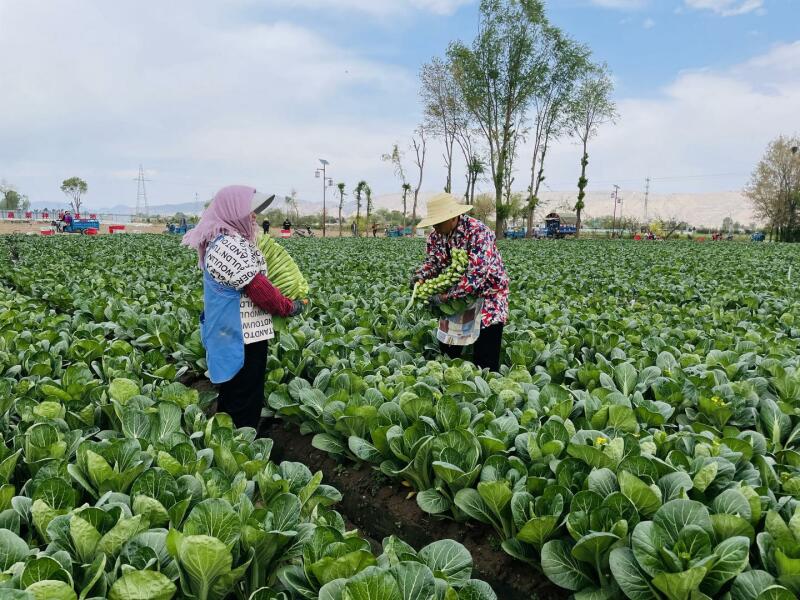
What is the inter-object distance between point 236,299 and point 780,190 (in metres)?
63.3

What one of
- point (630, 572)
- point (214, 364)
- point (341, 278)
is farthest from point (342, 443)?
point (341, 278)

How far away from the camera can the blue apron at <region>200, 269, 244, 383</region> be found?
10.9 feet

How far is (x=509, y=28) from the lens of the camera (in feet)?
120

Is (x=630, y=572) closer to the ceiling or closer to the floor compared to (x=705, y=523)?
closer to the floor

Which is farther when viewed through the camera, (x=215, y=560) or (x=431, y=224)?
(x=431, y=224)

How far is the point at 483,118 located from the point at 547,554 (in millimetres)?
41530

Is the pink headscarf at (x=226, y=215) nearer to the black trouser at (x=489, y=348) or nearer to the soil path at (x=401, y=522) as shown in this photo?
the soil path at (x=401, y=522)

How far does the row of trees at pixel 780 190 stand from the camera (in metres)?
51.3

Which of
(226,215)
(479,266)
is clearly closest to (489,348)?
(479,266)

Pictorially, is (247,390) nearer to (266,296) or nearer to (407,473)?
(266,296)

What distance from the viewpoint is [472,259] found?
4.20 m

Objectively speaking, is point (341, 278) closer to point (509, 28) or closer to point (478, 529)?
point (478, 529)

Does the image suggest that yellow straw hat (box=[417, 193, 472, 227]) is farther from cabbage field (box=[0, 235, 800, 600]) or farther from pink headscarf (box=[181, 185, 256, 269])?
pink headscarf (box=[181, 185, 256, 269])

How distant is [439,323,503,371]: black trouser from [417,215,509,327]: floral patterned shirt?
96 mm
